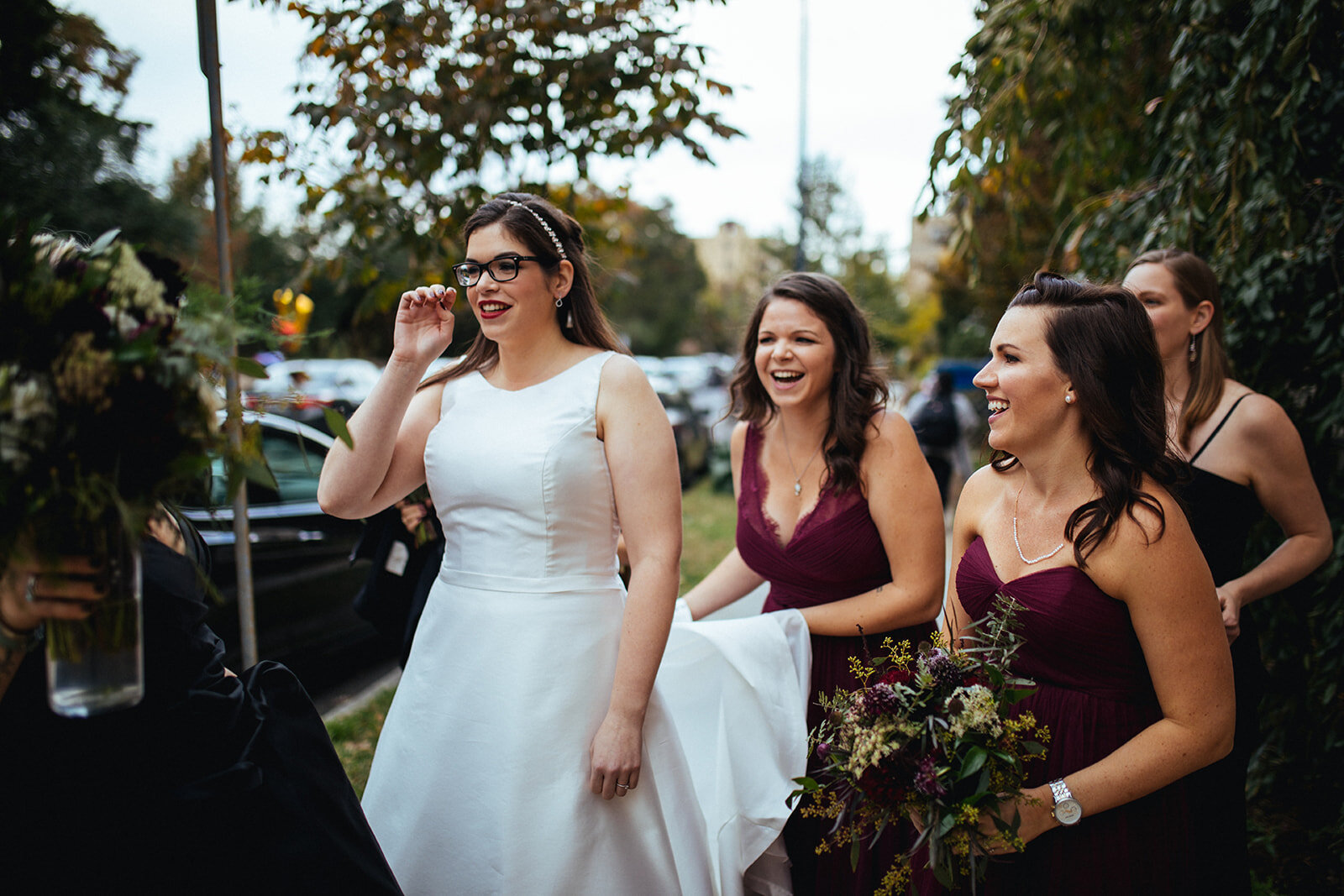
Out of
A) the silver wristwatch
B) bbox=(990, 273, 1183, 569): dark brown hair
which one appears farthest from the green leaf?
bbox=(990, 273, 1183, 569): dark brown hair

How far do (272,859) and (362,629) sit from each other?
14.0 feet

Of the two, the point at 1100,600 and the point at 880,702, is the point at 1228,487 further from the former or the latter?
the point at 880,702

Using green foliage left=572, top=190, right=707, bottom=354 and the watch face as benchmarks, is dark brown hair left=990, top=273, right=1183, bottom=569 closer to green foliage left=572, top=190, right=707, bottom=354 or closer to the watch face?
the watch face

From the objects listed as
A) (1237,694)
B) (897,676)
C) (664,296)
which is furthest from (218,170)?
(664,296)

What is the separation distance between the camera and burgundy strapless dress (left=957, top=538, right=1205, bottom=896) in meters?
1.83

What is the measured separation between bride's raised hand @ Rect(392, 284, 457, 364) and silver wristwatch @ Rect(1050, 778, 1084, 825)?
70.9 inches

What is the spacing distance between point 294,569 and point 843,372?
11.9ft

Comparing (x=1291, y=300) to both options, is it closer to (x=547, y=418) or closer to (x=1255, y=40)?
(x=1255, y=40)

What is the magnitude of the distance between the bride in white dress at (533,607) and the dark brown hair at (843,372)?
0.73 metres

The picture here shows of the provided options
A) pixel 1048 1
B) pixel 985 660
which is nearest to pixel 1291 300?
pixel 1048 1

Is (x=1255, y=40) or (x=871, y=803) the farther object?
(x=1255, y=40)

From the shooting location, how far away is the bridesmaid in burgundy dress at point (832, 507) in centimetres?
260

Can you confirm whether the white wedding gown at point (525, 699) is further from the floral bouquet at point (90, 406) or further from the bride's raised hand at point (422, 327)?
the floral bouquet at point (90, 406)

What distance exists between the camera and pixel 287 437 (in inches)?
201
